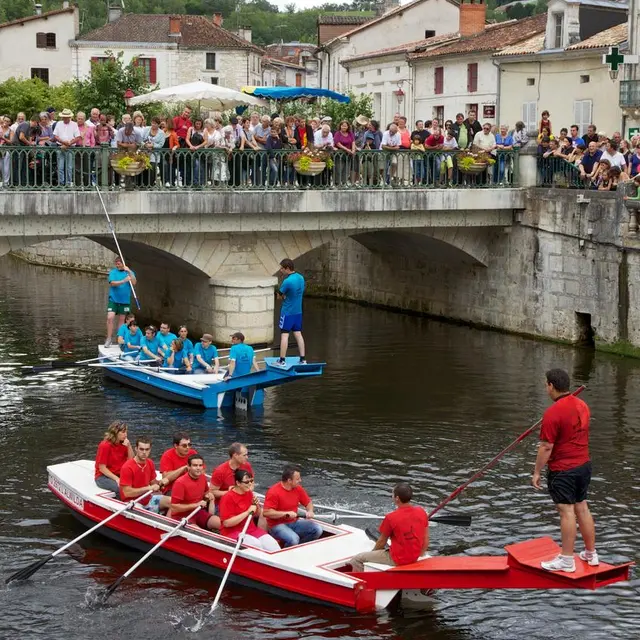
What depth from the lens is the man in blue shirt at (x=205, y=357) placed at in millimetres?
22795

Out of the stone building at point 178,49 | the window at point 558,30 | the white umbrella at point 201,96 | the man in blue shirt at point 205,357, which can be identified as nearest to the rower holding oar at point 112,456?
the man in blue shirt at point 205,357

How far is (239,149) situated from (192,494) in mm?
12846

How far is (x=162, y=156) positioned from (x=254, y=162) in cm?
203

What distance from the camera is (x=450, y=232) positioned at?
3003cm

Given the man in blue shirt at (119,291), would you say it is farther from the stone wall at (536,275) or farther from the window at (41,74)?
the window at (41,74)

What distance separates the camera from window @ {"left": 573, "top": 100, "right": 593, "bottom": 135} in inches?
1513

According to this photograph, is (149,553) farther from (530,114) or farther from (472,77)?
(472,77)

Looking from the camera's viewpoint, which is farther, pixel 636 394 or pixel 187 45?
pixel 187 45

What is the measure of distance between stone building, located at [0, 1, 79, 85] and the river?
37409 millimetres

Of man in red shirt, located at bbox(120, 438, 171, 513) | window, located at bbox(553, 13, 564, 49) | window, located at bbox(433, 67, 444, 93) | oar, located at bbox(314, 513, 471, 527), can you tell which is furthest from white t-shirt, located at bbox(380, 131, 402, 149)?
window, located at bbox(433, 67, 444, 93)

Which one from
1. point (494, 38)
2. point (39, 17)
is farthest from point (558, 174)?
point (39, 17)

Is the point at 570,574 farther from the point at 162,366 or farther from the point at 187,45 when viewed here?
the point at 187,45

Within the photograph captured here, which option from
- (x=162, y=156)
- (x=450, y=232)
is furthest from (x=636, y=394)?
(x=162, y=156)

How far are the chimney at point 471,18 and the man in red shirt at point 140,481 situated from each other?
3735 cm
